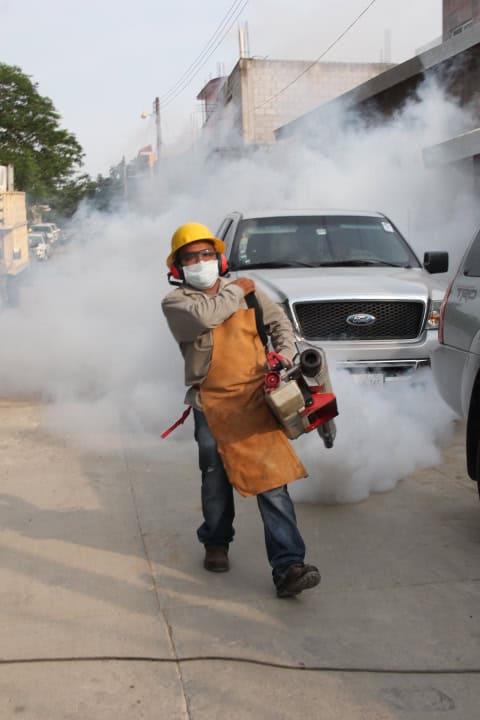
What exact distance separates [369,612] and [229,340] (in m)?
1.37

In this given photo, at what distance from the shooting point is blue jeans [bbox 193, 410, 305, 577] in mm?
4305

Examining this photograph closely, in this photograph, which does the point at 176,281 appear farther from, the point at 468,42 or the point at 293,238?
the point at 468,42

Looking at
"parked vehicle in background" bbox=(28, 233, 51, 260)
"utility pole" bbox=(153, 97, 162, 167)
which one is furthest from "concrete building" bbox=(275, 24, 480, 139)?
"utility pole" bbox=(153, 97, 162, 167)

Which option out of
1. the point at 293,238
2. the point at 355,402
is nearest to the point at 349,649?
the point at 355,402

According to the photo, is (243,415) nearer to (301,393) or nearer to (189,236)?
(301,393)

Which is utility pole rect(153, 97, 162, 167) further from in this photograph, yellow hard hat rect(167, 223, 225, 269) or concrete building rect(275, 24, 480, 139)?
yellow hard hat rect(167, 223, 225, 269)

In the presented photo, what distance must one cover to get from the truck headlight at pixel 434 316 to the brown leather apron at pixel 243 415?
11.9 feet

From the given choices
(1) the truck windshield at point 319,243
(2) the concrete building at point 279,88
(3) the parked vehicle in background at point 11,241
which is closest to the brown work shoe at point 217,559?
(1) the truck windshield at point 319,243

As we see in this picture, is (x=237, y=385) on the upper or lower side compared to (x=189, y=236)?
lower

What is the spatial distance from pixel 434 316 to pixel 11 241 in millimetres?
10750

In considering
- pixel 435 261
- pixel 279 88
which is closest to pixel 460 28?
pixel 279 88

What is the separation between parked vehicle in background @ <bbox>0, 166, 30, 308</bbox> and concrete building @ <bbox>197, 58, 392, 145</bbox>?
16661 mm

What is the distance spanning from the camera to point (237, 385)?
4.31 metres

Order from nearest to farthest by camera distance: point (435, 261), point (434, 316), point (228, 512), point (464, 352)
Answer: point (228, 512) < point (464, 352) < point (434, 316) < point (435, 261)
